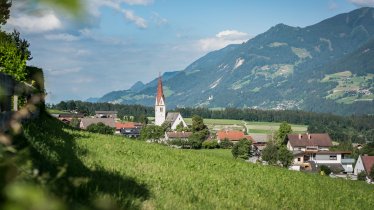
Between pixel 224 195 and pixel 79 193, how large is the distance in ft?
16.8

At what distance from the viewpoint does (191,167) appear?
1564 centimetres

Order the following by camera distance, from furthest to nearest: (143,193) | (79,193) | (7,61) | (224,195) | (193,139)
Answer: (193,139)
(7,61)
(224,195)
(143,193)
(79,193)

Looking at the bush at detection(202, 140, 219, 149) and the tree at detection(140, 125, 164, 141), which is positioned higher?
the tree at detection(140, 125, 164, 141)

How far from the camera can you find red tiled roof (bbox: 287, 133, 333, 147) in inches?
5576

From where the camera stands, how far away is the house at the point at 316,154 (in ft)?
392

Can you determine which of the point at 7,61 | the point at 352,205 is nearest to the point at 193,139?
→ the point at 7,61

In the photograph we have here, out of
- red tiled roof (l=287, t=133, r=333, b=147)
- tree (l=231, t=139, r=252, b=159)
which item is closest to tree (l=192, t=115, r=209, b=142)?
red tiled roof (l=287, t=133, r=333, b=147)

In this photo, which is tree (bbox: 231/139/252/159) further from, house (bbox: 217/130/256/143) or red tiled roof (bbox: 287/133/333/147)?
house (bbox: 217/130/256/143)

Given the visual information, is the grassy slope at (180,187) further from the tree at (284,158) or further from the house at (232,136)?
the house at (232,136)

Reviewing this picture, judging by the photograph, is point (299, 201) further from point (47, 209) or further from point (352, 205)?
point (47, 209)

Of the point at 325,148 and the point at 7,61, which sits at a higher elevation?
the point at 7,61

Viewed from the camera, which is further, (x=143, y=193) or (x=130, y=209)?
(x=143, y=193)

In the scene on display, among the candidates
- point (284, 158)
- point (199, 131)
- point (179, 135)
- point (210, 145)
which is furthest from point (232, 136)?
point (284, 158)

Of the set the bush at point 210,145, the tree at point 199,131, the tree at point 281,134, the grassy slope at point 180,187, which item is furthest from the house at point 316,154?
the grassy slope at point 180,187
